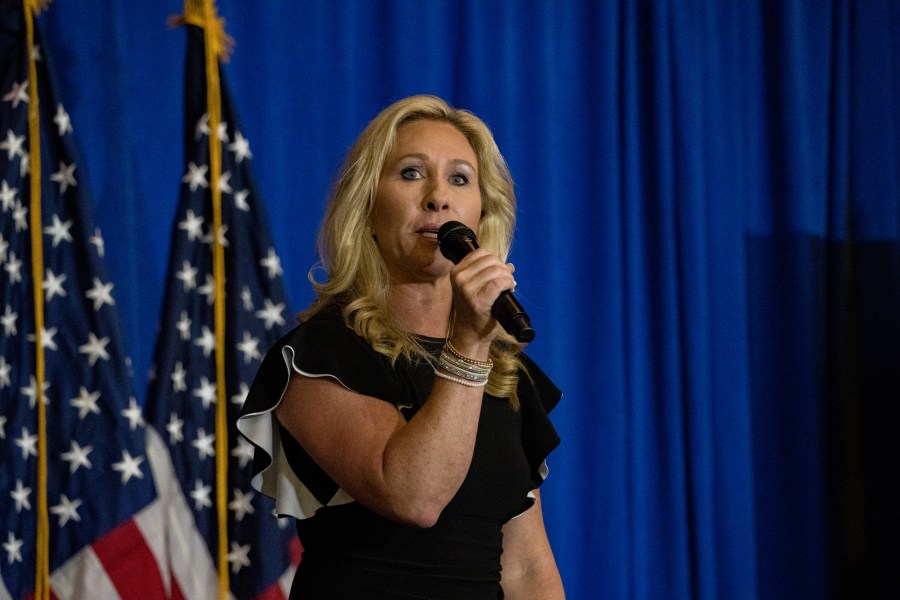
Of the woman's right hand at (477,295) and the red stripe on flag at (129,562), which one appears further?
the red stripe on flag at (129,562)

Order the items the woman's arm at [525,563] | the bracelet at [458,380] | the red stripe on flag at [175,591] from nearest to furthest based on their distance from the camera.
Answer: the bracelet at [458,380]
the woman's arm at [525,563]
the red stripe on flag at [175,591]

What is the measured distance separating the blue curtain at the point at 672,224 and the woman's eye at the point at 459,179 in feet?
4.01

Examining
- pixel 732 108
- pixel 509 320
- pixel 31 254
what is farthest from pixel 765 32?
pixel 509 320

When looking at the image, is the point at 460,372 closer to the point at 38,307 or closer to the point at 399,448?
the point at 399,448

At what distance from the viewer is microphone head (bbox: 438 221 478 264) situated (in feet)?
4.78

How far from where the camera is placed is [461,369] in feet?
4.33

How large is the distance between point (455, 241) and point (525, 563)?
0.64 meters

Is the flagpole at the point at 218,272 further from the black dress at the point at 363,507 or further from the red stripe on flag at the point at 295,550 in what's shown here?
the black dress at the point at 363,507

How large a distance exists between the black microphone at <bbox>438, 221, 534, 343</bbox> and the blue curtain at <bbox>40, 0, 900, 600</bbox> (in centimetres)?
141

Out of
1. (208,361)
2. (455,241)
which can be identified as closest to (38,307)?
(208,361)

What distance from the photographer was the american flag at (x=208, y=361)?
8.65ft

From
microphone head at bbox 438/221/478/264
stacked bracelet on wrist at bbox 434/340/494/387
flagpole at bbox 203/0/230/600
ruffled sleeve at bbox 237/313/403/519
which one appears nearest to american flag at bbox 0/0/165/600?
flagpole at bbox 203/0/230/600

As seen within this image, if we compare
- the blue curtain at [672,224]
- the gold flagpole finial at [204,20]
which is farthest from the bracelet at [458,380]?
the gold flagpole finial at [204,20]

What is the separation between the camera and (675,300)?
131 inches
